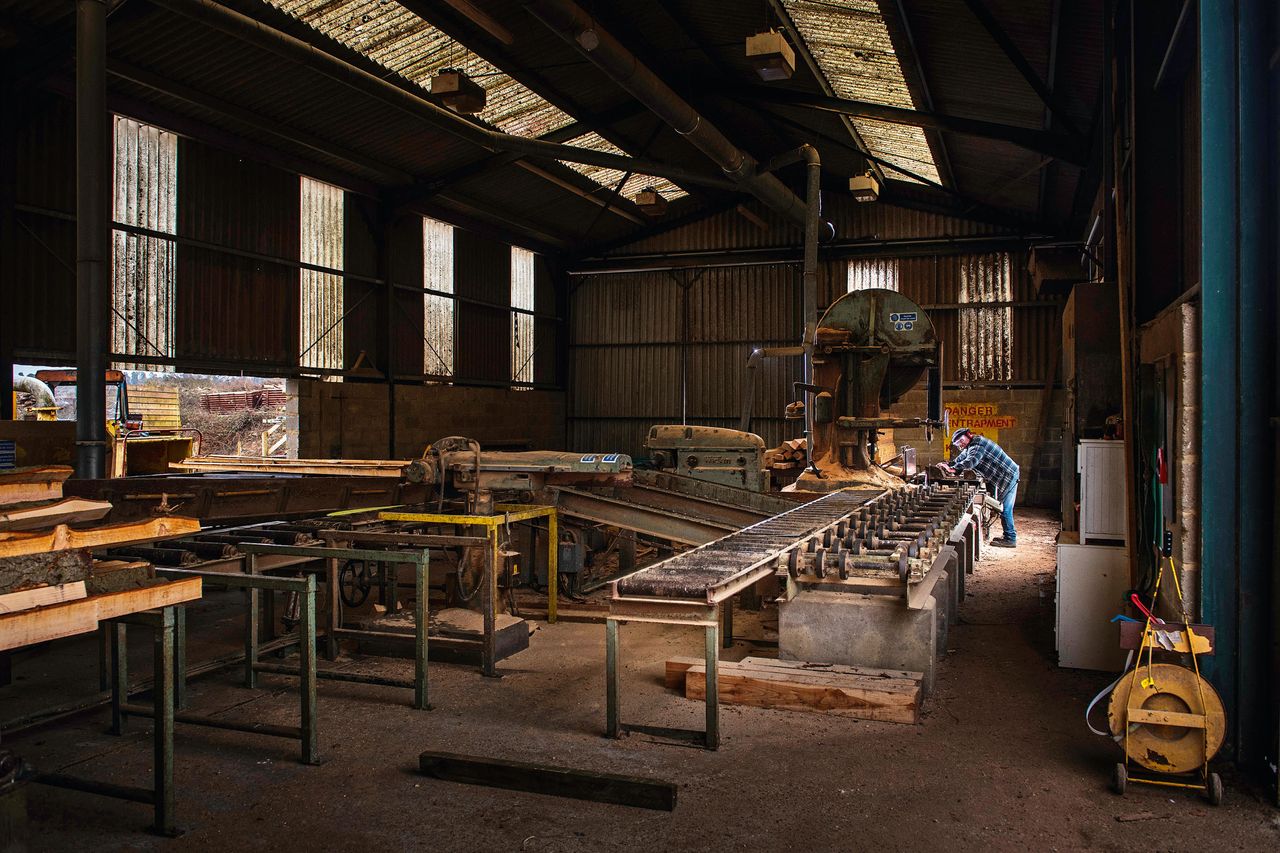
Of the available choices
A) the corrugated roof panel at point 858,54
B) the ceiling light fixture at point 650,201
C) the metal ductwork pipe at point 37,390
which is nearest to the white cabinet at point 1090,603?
the corrugated roof panel at point 858,54

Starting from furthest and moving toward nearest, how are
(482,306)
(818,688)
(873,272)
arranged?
1. (873,272)
2. (482,306)
3. (818,688)

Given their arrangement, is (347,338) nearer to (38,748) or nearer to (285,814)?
(38,748)

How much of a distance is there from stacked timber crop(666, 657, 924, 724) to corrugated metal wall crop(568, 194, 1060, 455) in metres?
14.3

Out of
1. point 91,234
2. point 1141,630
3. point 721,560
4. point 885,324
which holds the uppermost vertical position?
point 91,234

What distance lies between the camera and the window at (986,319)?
58.8 feet

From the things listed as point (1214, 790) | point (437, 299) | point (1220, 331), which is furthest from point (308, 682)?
point (437, 299)

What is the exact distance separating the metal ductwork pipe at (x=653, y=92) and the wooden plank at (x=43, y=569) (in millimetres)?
7717

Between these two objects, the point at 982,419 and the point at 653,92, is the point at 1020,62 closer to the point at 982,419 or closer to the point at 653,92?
the point at 653,92

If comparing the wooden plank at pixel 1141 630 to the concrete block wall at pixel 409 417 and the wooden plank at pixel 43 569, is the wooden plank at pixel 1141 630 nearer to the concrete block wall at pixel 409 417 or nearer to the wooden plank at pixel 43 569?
the wooden plank at pixel 43 569

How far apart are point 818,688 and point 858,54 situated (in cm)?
951

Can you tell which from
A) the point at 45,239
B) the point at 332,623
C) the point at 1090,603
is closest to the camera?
the point at 1090,603

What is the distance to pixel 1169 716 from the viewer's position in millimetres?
3938

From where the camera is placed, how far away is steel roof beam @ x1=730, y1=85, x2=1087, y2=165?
37.1 ft

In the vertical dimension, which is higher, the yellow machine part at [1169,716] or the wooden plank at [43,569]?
the wooden plank at [43,569]
